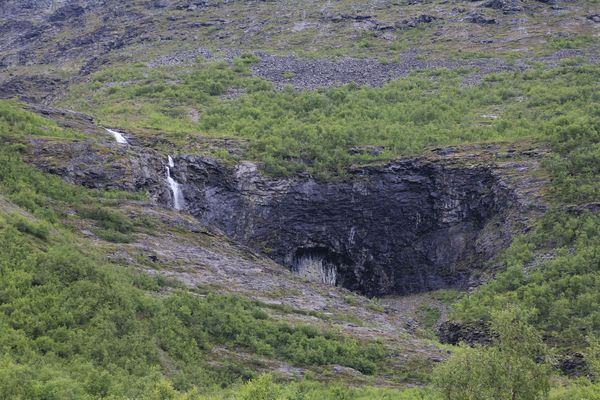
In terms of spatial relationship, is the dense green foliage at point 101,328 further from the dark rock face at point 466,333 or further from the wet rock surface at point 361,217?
the wet rock surface at point 361,217

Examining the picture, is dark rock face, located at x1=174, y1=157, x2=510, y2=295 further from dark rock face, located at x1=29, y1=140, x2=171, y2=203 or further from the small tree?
the small tree

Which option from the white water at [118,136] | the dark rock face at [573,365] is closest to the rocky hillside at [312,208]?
the dark rock face at [573,365]

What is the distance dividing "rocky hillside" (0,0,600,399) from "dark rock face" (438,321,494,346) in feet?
0.35

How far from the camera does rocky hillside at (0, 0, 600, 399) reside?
826 inches

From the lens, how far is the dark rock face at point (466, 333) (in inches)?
1180

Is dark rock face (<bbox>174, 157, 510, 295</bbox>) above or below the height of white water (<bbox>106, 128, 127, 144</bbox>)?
below

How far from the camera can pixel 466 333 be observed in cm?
3089

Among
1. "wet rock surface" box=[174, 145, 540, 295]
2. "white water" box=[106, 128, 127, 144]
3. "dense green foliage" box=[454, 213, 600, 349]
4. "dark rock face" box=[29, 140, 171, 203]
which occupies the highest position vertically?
"dark rock face" box=[29, 140, 171, 203]

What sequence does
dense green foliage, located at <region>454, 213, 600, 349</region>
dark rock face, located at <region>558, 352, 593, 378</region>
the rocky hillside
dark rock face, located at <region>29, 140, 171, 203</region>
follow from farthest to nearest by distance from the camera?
dark rock face, located at <region>29, 140, 171, 203</region> → dense green foliage, located at <region>454, 213, 600, 349</region> → dark rock face, located at <region>558, 352, 593, 378</region> → the rocky hillside

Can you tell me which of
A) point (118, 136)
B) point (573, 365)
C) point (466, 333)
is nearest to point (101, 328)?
point (466, 333)

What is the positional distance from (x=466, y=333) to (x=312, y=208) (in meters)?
15.1

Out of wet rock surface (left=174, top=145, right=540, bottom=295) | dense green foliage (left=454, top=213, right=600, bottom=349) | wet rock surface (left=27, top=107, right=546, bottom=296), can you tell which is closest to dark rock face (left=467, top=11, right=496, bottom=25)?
wet rock surface (left=27, top=107, right=546, bottom=296)

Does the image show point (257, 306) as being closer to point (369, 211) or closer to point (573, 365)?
point (573, 365)

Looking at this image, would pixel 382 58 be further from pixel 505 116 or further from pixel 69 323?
pixel 69 323
